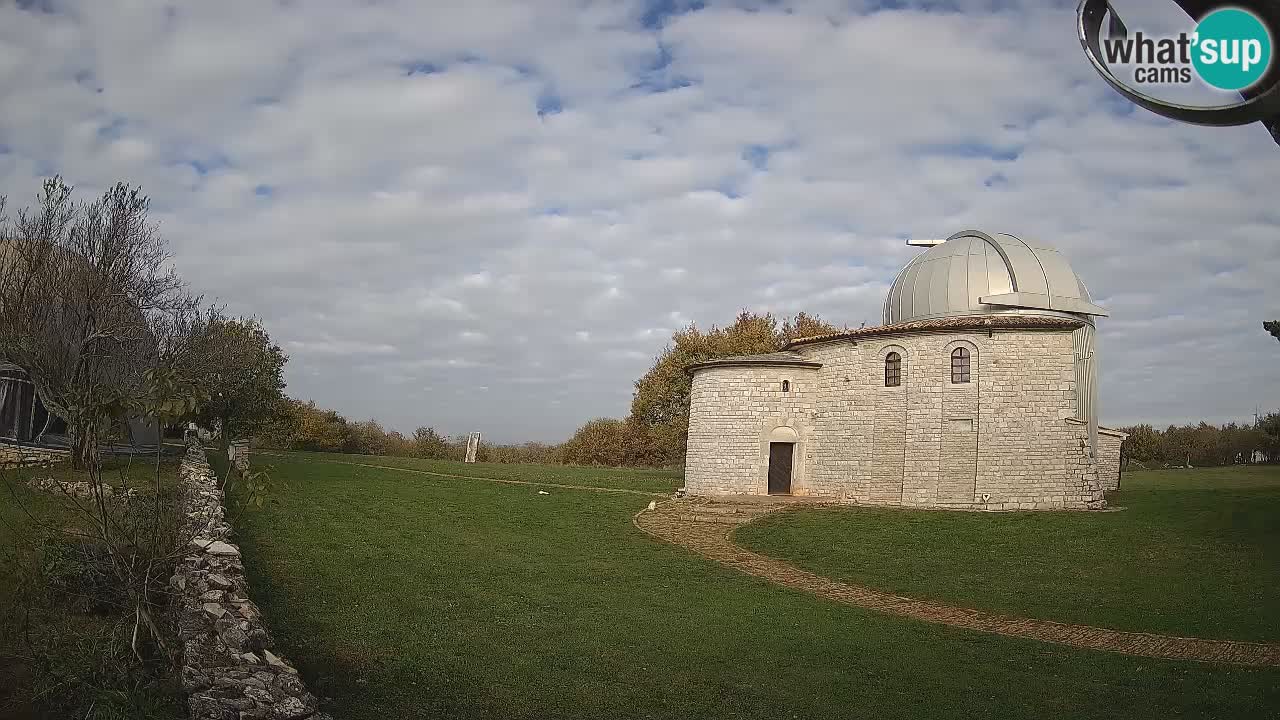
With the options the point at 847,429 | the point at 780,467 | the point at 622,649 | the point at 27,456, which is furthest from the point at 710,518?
the point at 27,456

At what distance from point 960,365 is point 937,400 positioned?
4.25 ft

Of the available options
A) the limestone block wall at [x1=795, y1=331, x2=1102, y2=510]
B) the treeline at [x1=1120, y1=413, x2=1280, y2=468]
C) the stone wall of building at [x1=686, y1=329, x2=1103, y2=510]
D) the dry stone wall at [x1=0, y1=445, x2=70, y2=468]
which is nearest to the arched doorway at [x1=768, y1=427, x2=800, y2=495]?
the stone wall of building at [x1=686, y1=329, x2=1103, y2=510]

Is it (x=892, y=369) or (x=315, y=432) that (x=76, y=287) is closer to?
(x=892, y=369)

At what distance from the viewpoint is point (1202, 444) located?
51812 mm

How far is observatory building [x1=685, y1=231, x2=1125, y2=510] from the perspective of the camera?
75.1 feet

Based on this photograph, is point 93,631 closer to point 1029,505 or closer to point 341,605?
point 341,605

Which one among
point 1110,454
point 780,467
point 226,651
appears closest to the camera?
point 226,651

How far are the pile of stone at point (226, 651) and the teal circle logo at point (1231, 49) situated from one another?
22.2 feet

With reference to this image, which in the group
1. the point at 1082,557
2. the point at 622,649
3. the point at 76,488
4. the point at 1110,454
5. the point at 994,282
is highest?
the point at 994,282

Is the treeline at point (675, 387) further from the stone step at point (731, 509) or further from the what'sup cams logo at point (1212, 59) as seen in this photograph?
the what'sup cams logo at point (1212, 59)

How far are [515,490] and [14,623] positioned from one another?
702 inches

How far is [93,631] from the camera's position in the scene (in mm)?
7641

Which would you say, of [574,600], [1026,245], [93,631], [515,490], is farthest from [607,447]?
[93,631]

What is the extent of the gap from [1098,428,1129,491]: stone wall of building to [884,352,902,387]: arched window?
32.3 ft
